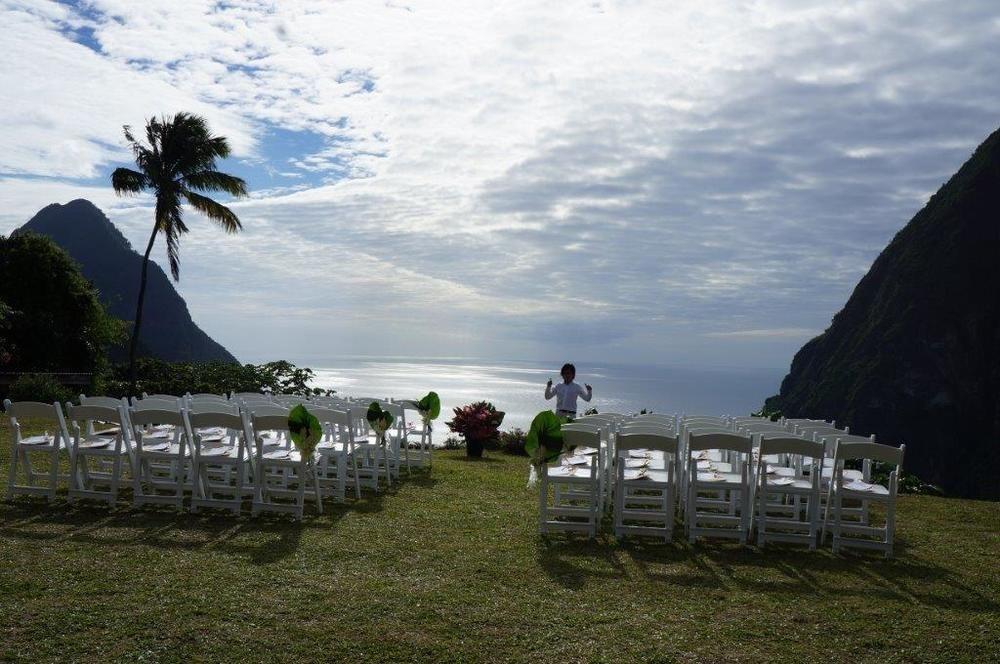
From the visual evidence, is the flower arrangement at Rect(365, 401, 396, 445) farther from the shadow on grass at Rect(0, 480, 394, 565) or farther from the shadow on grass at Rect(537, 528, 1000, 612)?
the shadow on grass at Rect(537, 528, 1000, 612)

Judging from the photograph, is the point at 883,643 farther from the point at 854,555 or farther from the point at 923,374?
the point at 923,374

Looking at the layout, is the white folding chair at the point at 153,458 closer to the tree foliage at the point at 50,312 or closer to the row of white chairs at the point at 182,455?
the row of white chairs at the point at 182,455

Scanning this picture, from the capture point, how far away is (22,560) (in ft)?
18.1

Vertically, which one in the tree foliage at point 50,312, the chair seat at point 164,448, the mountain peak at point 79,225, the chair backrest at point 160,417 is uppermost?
the mountain peak at point 79,225

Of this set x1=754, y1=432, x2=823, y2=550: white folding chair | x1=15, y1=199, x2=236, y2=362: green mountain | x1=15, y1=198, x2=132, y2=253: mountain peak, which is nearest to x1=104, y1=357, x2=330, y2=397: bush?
Result: x1=754, y1=432, x2=823, y2=550: white folding chair

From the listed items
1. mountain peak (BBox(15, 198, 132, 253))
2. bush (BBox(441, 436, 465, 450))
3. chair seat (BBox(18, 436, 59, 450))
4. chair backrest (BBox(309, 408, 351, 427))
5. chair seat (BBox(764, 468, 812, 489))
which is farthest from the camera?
mountain peak (BBox(15, 198, 132, 253))

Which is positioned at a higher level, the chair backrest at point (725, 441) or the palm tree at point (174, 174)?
the palm tree at point (174, 174)

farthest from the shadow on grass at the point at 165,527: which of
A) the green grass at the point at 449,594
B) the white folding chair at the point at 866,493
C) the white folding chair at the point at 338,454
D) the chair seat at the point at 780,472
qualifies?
the white folding chair at the point at 866,493

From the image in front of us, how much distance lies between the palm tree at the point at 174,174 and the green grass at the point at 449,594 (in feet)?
49.4

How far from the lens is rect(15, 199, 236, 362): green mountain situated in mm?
71831

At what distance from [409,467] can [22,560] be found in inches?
243

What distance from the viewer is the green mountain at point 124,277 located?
2828 inches

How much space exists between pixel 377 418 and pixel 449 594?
15.7ft

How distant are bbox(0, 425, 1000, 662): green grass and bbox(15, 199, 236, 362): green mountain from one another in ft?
216
